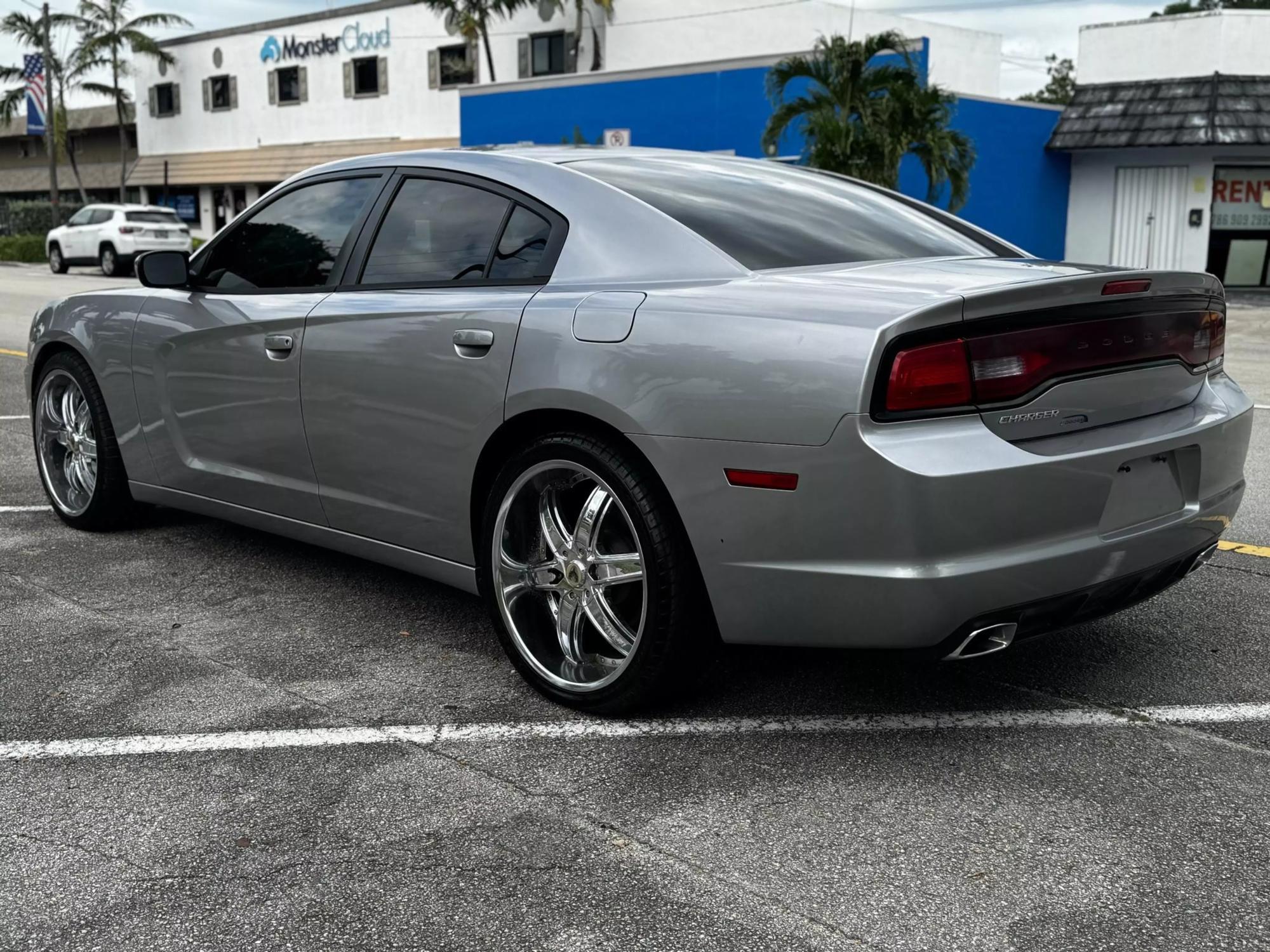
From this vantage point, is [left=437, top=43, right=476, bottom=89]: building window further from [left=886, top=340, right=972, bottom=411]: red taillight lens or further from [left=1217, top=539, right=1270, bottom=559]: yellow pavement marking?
[left=886, top=340, right=972, bottom=411]: red taillight lens

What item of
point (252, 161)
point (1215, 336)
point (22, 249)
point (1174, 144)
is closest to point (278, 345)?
point (1215, 336)

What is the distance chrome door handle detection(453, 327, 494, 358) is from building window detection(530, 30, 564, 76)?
1391 inches

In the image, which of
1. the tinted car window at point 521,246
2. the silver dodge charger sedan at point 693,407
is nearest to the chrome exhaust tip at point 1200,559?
the silver dodge charger sedan at point 693,407

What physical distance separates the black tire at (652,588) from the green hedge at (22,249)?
132 ft

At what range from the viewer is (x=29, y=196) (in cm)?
5978

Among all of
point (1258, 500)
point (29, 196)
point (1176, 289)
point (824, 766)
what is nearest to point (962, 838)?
point (824, 766)

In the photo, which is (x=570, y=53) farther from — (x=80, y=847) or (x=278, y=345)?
(x=80, y=847)

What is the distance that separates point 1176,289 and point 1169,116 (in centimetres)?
2225

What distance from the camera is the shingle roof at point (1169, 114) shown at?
74.6 feet

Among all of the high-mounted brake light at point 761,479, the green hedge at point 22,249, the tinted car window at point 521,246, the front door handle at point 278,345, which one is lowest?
the green hedge at point 22,249

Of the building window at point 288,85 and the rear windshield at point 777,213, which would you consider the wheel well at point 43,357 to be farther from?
the building window at point 288,85

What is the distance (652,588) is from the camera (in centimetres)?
332

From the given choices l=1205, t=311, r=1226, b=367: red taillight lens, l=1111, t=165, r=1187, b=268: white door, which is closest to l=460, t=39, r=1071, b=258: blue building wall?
l=1111, t=165, r=1187, b=268: white door

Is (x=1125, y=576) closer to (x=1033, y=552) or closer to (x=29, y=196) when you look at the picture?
(x=1033, y=552)
